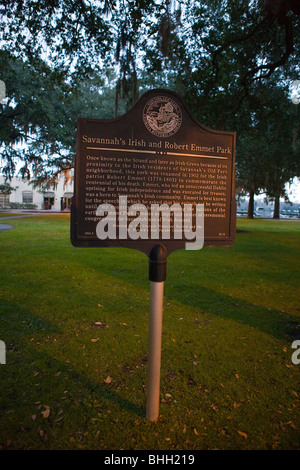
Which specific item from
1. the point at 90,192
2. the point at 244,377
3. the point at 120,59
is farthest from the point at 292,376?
the point at 120,59

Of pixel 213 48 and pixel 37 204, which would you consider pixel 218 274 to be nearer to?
pixel 213 48

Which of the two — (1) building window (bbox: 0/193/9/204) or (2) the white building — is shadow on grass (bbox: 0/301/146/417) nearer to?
(2) the white building

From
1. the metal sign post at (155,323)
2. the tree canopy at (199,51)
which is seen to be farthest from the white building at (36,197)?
the metal sign post at (155,323)

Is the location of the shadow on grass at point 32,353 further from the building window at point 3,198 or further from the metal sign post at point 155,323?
the building window at point 3,198

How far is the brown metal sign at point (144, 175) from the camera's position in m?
2.81

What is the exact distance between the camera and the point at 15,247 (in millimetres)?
11242

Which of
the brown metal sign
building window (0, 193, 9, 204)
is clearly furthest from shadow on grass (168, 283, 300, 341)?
building window (0, 193, 9, 204)

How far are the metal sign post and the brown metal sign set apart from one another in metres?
0.22

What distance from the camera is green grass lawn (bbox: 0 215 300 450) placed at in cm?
258

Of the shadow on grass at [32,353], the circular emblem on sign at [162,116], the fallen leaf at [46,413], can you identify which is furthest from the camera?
the shadow on grass at [32,353]

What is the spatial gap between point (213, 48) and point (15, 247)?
9522 mm

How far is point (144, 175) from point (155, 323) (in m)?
1.40

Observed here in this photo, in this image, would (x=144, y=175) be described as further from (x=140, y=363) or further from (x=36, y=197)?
(x=36, y=197)

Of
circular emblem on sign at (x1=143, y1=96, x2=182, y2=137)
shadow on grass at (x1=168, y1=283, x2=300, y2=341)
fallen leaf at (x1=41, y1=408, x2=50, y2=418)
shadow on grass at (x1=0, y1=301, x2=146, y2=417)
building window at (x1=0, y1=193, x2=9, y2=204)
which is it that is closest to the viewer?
fallen leaf at (x1=41, y1=408, x2=50, y2=418)
